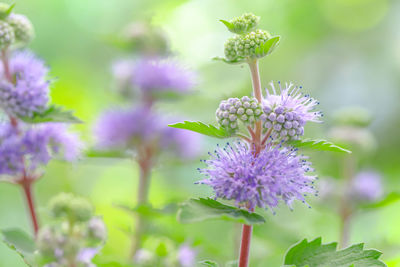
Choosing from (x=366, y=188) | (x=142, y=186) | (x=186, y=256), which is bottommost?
(x=186, y=256)

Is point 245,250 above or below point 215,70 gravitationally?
below

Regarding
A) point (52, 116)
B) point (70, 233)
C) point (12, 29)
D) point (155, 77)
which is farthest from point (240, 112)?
point (155, 77)

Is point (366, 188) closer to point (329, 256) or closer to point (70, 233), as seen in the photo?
point (329, 256)

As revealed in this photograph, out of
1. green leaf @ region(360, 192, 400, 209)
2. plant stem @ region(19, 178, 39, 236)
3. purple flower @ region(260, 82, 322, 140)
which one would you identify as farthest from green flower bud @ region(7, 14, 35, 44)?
green leaf @ region(360, 192, 400, 209)

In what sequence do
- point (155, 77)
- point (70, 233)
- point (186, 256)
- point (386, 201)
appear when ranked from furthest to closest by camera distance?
1. point (155, 77)
2. point (386, 201)
3. point (186, 256)
4. point (70, 233)

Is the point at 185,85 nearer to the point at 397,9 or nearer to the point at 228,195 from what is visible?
the point at 228,195

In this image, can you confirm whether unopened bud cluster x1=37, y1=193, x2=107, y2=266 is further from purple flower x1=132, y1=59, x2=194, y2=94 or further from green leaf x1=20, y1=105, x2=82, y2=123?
purple flower x1=132, y1=59, x2=194, y2=94

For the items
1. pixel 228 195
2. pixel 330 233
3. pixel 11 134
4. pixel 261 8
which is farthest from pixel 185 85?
pixel 261 8

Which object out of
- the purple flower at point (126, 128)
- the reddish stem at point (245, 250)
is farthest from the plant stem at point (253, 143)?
the purple flower at point (126, 128)
